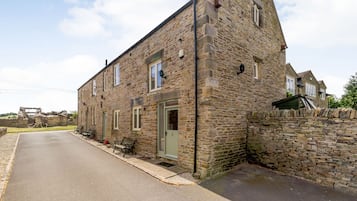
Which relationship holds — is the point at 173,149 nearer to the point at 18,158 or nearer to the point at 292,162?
the point at 292,162

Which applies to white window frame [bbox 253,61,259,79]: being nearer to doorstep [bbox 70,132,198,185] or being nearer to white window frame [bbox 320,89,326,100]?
doorstep [bbox 70,132,198,185]

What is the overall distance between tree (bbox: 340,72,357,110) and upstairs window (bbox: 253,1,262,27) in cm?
2081

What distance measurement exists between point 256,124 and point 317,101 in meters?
30.8

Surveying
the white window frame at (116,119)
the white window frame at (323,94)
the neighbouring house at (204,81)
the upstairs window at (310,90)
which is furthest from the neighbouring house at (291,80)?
the white window frame at (116,119)

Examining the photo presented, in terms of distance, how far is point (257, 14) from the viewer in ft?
32.6

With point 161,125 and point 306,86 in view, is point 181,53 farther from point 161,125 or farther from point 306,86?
point 306,86

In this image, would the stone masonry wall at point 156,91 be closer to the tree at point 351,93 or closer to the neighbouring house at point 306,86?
the neighbouring house at point 306,86

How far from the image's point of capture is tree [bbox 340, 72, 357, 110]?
75.4 feet

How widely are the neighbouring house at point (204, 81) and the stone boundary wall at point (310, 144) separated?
0.82 metres

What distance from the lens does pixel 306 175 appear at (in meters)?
6.46

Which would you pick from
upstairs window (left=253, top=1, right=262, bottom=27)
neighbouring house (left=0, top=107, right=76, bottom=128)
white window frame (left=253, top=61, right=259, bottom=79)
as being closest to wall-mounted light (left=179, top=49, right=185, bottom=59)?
white window frame (left=253, top=61, right=259, bottom=79)

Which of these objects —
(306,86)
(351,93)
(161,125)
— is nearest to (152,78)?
(161,125)

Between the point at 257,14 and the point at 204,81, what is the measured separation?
575 centimetres

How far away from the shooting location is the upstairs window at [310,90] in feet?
97.3
